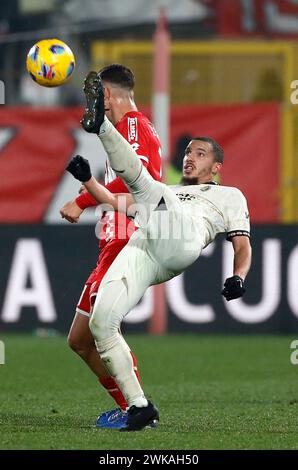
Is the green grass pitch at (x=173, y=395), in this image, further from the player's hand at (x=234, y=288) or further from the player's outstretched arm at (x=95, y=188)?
the player's outstretched arm at (x=95, y=188)

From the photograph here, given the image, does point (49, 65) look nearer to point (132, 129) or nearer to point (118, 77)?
point (118, 77)

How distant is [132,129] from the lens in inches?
297

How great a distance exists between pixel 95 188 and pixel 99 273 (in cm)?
72

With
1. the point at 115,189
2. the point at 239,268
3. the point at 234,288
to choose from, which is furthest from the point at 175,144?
the point at 234,288

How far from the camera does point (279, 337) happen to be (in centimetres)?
1481

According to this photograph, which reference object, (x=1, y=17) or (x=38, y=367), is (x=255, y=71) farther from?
(x=38, y=367)

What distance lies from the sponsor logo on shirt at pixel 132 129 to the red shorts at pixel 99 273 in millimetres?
632

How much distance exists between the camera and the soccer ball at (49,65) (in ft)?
25.1

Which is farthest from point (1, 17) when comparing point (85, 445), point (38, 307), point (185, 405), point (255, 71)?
point (85, 445)

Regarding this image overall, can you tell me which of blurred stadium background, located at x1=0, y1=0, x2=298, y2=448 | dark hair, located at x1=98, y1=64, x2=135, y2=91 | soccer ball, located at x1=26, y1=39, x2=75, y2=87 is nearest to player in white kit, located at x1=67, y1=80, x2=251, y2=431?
A: dark hair, located at x1=98, y1=64, x2=135, y2=91

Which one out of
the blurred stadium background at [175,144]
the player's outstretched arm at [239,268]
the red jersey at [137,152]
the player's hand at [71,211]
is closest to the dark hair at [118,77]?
the red jersey at [137,152]

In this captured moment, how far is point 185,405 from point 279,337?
6.28 meters

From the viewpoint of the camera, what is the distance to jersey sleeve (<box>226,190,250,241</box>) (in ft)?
24.3

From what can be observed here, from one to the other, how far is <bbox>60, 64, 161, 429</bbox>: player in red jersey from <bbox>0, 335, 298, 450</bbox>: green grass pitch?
1.26 ft
